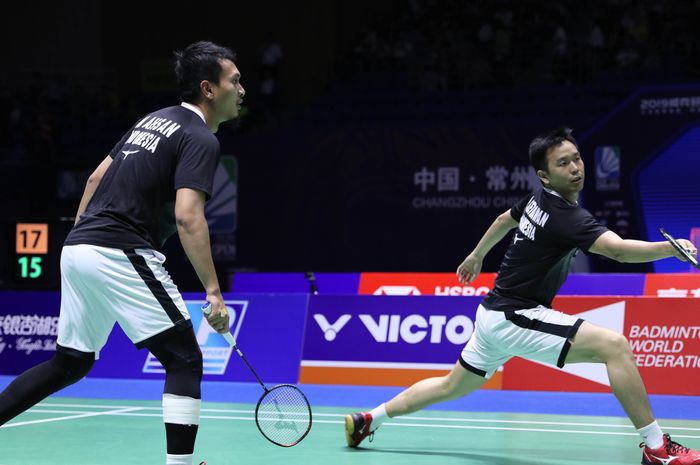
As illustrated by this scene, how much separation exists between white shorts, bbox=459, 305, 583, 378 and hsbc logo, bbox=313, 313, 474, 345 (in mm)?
2984

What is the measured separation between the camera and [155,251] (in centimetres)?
391

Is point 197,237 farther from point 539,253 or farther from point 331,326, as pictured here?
point 331,326

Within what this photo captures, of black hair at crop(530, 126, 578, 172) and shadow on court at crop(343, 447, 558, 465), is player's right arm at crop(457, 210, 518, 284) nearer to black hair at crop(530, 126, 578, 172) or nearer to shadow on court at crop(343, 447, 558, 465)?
black hair at crop(530, 126, 578, 172)

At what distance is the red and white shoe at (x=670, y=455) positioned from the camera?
4.47 m

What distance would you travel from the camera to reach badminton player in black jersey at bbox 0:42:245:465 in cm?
374

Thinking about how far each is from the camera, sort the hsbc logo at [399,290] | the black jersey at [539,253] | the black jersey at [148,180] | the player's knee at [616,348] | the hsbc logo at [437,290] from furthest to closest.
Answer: the hsbc logo at [399,290] → the hsbc logo at [437,290] → the black jersey at [539,253] → the player's knee at [616,348] → the black jersey at [148,180]

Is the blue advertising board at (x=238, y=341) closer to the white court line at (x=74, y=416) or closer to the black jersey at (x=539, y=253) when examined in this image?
the white court line at (x=74, y=416)

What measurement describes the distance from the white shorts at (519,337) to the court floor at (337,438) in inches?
19.8

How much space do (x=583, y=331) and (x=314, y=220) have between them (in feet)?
37.7

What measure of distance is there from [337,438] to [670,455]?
1.92 metres

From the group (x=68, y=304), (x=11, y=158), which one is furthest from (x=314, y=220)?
(x=68, y=304)

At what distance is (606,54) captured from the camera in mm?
15219

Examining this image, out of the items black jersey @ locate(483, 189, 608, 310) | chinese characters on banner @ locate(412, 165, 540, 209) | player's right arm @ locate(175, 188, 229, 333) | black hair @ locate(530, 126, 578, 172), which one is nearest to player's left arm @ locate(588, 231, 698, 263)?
black jersey @ locate(483, 189, 608, 310)

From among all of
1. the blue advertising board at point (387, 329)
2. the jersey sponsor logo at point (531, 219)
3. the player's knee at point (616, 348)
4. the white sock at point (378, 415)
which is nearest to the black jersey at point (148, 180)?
the jersey sponsor logo at point (531, 219)
